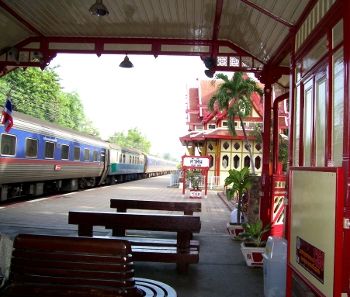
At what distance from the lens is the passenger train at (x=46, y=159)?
1399 centimetres

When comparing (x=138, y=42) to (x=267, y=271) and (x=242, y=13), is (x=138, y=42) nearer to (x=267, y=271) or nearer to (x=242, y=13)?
(x=242, y=13)

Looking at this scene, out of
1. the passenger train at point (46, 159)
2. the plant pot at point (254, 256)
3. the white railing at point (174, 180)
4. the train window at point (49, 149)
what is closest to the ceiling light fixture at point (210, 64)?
the plant pot at point (254, 256)

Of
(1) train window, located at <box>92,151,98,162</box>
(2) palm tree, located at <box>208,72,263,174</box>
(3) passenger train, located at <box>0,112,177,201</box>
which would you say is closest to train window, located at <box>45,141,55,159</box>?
(3) passenger train, located at <box>0,112,177,201</box>

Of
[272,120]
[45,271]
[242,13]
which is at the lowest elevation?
[45,271]

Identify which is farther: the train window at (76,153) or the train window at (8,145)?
the train window at (76,153)

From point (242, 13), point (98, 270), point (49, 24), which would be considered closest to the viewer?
point (98, 270)

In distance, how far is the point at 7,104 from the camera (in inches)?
488

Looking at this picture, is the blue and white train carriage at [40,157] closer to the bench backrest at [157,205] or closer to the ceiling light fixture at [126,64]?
the ceiling light fixture at [126,64]

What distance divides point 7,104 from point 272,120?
7.12 metres

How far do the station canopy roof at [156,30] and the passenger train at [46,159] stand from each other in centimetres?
386

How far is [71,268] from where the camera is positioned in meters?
3.25

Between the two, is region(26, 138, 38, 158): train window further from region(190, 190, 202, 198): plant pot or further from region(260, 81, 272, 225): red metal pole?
region(260, 81, 272, 225): red metal pole

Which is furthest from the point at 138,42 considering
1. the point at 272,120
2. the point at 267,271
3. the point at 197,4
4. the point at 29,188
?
the point at 29,188

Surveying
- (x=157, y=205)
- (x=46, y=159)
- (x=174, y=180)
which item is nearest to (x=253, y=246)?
Answer: (x=157, y=205)
